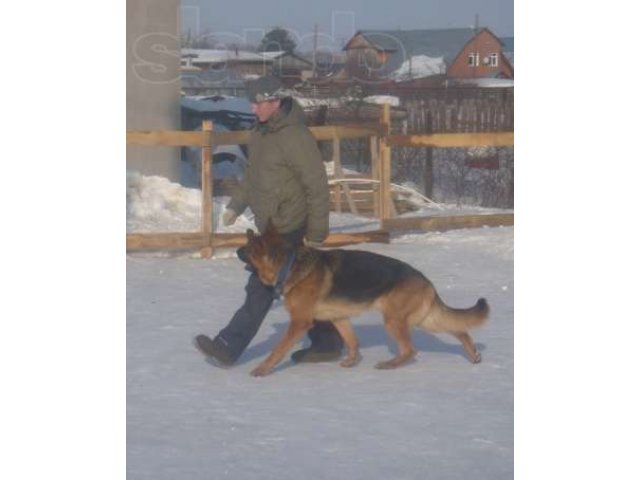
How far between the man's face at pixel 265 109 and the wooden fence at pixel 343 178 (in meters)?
4.31

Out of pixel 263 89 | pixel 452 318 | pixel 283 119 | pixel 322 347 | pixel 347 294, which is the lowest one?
pixel 322 347

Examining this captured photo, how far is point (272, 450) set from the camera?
552cm

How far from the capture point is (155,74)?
15328 millimetres

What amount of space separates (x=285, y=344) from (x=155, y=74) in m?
8.92

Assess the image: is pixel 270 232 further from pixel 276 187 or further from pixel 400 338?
pixel 400 338

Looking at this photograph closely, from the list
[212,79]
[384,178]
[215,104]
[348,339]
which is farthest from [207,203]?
[212,79]

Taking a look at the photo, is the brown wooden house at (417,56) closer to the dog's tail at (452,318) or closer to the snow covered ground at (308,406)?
the snow covered ground at (308,406)

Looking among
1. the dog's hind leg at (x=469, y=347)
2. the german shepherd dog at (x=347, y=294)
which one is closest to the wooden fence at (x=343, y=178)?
the dog's hind leg at (x=469, y=347)

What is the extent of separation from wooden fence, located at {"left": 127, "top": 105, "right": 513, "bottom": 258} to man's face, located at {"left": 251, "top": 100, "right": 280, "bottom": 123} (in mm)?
4315
